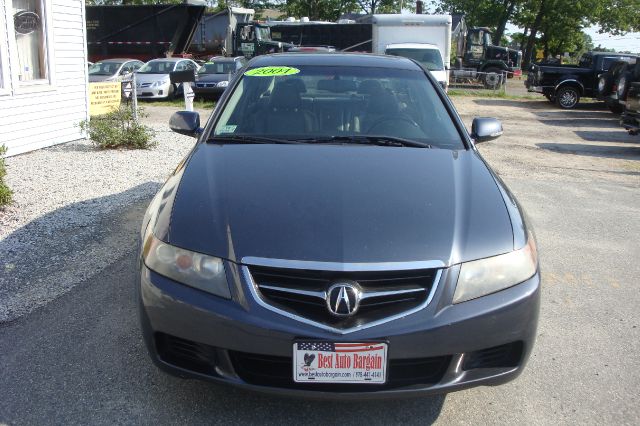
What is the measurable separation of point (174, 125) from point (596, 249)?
3.91 meters

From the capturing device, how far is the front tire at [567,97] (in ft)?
67.8

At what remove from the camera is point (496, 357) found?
2.71 meters

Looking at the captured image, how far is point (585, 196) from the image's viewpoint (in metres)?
7.99

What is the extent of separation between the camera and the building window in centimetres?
917

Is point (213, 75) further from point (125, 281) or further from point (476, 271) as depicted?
point (476, 271)

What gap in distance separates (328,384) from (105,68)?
61.6ft

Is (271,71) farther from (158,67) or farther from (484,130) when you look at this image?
(158,67)

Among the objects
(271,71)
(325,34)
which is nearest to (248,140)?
(271,71)

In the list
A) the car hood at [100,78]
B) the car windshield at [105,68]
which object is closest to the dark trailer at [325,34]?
the car windshield at [105,68]

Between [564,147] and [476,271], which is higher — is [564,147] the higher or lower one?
the lower one

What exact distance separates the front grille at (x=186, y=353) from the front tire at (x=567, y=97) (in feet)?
67.0

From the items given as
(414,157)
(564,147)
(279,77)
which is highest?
(279,77)

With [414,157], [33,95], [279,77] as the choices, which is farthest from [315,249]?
[33,95]

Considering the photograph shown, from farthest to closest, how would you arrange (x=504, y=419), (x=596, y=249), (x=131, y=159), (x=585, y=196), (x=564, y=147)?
(x=564, y=147) → (x=131, y=159) → (x=585, y=196) → (x=596, y=249) → (x=504, y=419)
